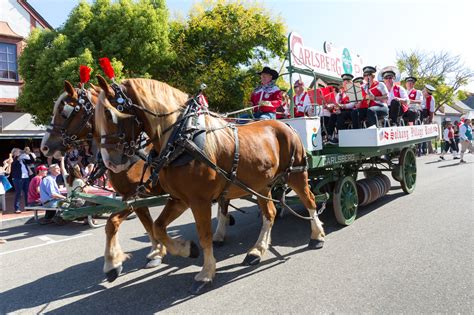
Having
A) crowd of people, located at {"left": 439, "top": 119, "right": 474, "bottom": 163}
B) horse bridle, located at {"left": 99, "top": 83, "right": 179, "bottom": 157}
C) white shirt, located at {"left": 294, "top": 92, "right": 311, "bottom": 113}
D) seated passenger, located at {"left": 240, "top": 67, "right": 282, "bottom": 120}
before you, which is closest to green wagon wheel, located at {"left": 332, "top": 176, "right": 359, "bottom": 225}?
seated passenger, located at {"left": 240, "top": 67, "right": 282, "bottom": 120}

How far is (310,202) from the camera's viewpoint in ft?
16.5

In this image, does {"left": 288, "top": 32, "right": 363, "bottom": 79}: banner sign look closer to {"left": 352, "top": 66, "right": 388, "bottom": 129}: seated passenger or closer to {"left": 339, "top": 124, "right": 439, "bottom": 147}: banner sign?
{"left": 352, "top": 66, "right": 388, "bottom": 129}: seated passenger

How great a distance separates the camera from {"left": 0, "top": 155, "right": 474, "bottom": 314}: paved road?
330cm

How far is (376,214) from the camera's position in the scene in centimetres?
646

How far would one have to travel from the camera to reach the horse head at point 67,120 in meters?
4.33

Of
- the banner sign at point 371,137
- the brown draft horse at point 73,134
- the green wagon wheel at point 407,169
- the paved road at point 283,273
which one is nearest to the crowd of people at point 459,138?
the green wagon wheel at point 407,169

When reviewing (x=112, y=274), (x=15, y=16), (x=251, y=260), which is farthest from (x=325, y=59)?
(x=15, y=16)

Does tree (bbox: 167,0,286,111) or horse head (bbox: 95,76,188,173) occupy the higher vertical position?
tree (bbox: 167,0,286,111)

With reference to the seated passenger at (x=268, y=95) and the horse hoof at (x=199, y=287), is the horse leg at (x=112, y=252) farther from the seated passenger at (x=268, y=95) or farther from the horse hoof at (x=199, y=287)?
the seated passenger at (x=268, y=95)

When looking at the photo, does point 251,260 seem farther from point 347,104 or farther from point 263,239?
point 347,104

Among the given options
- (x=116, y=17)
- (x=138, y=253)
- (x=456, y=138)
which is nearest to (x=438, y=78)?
(x=456, y=138)

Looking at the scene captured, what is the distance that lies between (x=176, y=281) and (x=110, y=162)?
1542 millimetres

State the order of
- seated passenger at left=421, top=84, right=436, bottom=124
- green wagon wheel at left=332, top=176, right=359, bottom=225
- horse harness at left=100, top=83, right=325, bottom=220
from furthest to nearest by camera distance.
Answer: seated passenger at left=421, top=84, right=436, bottom=124 < green wagon wheel at left=332, top=176, right=359, bottom=225 < horse harness at left=100, top=83, right=325, bottom=220

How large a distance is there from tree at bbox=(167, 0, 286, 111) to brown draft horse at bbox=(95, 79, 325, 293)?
8.94 meters
